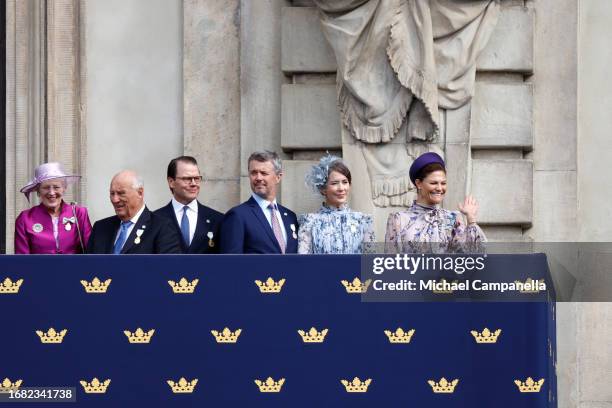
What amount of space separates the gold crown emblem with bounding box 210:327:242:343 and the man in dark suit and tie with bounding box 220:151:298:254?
103 centimetres

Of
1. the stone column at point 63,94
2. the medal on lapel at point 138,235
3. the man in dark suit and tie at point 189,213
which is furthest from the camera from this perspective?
the stone column at point 63,94

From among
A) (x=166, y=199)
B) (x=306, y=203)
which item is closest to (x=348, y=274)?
(x=306, y=203)

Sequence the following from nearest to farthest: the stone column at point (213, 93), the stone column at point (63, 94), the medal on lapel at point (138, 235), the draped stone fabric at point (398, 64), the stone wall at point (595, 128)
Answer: the medal on lapel at point (138, 235) → the draped stone fabric at point (398, 64) → the stone wall at point (595, 128) → the stone column at point (213, 93) → the stone column at point (63, 94)

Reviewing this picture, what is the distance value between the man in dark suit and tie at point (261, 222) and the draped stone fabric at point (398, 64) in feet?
4.67

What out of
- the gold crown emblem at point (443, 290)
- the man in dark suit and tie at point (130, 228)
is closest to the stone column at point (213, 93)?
the man in dark suit and tie at point (130, 228)

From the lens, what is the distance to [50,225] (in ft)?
30.3

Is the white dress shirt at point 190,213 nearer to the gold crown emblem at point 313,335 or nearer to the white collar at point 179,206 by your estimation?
the white collar at point 179,206

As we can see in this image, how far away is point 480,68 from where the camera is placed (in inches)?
425

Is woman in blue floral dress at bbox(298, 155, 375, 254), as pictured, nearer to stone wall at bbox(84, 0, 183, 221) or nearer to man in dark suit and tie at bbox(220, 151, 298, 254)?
man in dark suit and tie at bbox(220, 151, 298, 254)

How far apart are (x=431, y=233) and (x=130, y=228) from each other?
1.72 metres

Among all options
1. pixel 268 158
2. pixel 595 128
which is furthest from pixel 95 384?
pixel 595 128

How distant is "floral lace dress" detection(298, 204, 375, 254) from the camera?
9.11 m

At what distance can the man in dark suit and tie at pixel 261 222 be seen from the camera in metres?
9.22

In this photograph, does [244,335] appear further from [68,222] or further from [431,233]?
[68,222]
